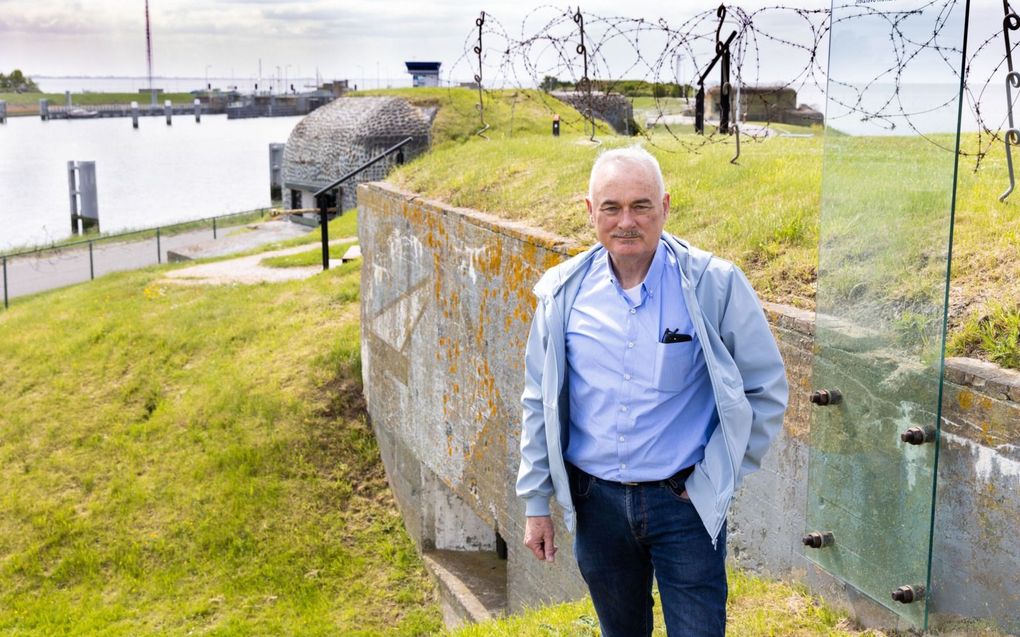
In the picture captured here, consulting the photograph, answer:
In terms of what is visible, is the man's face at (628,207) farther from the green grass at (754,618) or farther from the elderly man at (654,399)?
the green grass at (754,618)

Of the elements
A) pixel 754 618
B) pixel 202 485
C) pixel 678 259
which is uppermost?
pixel 678 259

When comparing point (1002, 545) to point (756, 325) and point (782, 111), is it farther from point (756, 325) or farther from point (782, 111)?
point (782, 111)

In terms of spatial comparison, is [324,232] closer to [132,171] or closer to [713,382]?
[713,382]

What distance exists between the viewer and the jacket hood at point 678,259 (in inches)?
119

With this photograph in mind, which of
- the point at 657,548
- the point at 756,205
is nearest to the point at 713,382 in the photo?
the point at 657,548

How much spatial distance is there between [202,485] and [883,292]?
8088 mm

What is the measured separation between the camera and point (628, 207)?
3.03 metres

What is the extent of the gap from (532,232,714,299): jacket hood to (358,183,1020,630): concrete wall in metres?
1.28


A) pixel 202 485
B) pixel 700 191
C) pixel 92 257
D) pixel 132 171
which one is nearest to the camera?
pixel 700 191

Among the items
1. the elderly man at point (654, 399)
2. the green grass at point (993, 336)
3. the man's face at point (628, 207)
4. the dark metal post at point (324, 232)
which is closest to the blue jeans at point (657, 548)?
the elderly man at point (654, 399)

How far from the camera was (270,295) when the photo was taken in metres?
14.7

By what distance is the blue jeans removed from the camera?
3004 mm

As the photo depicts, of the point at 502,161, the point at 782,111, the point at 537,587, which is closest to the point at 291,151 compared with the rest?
the point at 782,111

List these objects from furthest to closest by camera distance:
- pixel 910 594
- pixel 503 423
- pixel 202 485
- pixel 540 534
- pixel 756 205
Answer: pixel 202 485
pixel 503 423
pixel 756 205
pixel 910 594
pixel 540 534
